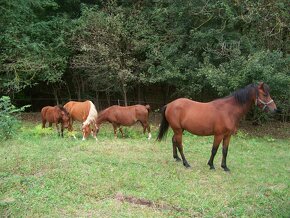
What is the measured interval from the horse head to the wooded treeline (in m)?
4.09

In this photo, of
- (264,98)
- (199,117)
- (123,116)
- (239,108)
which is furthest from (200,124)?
(123,116)

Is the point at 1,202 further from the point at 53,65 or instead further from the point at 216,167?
the point at 53,65

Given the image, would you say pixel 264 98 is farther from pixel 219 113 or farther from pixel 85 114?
pixel 85 114

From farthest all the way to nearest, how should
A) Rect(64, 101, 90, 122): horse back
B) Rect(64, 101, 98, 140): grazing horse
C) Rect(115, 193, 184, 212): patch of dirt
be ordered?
Rect(64, 101, 90, 122): horse back
Rect(64, 101, 98, 140): grazing horse
Rect(115, 193, 184, 212): patch of dirt

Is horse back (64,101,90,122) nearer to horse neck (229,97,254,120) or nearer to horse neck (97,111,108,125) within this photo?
horse neck (97,111,108,125)

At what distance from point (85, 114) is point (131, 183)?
6.22m

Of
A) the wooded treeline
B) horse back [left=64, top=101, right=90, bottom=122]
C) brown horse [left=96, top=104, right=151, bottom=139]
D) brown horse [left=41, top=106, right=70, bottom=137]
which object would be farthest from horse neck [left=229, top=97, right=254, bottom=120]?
brown horse [left=41, top=106, right=70, bottom=137]

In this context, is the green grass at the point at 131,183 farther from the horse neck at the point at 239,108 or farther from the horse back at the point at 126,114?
the horse back at the point at 126,114

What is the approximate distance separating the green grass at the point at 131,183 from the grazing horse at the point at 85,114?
155cm

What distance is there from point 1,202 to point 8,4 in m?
12.3

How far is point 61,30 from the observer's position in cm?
1711

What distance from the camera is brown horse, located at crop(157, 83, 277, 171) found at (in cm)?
783

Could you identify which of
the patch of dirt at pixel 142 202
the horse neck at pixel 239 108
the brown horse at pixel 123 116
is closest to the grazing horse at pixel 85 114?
the brown horse at pixel 123 116

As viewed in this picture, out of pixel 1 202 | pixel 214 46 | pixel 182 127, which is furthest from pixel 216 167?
pixel 214 46
